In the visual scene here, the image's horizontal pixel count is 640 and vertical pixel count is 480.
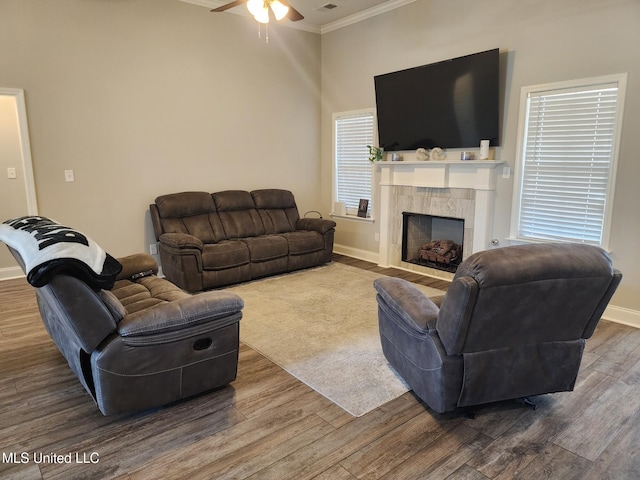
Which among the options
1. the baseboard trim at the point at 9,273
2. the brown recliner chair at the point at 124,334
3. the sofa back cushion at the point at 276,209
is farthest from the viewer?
the sofa back cushion at the point at 276,209

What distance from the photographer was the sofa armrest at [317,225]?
5.62 meters

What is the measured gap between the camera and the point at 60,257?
1.90 meters

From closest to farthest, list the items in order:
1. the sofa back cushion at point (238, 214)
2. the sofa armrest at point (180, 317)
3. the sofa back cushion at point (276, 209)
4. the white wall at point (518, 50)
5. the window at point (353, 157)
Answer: the sofa armrest at point (180, 317) → the white wall at point (518, 50) → the sofa back cushion at point (238, 214) → the sofa back cushion at point (276, 209) → the window at point (353, 157)

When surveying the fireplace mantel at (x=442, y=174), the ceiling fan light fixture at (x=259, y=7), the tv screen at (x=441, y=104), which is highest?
the ceiling fan light fixture at (x=259, y=7)

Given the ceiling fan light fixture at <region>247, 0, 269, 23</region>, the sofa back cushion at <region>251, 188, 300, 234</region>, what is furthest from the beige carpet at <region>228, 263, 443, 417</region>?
the ceiling fan light fixture at <region>247, 0, 269, 23</region>

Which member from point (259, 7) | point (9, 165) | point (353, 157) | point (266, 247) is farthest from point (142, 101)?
point (353, 157)

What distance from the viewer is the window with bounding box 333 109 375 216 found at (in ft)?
19.6

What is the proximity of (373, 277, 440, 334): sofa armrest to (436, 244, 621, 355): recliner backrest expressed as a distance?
0.11 metres

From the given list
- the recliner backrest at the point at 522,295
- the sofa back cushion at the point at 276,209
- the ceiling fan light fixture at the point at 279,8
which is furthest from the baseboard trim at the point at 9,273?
the recliner backrest at the point at 522,295

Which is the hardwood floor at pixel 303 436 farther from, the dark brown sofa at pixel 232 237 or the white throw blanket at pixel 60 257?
the dark brown sofa at pixel 232 237

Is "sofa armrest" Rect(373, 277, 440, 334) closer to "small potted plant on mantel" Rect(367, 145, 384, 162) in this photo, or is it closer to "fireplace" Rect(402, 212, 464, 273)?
"fireplace" Rect(402, 212, 464, 273)

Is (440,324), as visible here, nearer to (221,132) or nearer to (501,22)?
(501,22)

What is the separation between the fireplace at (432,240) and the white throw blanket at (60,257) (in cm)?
397

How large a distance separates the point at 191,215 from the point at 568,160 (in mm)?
4150
